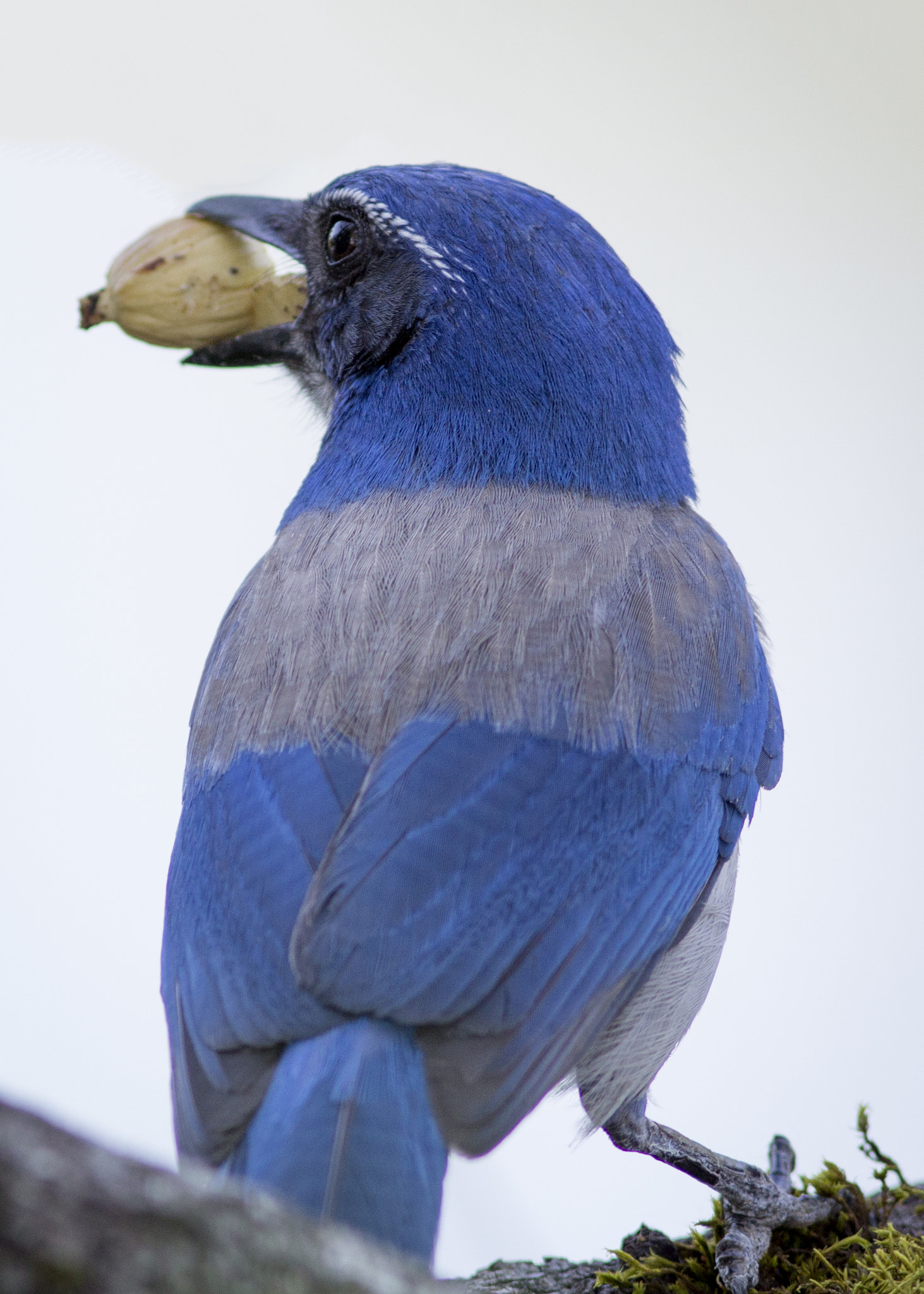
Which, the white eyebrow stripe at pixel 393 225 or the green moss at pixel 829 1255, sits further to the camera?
the white eyebrow stripe at pixel 393 225

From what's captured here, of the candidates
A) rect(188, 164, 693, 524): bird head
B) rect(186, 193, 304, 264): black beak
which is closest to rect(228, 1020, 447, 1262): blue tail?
rect(188, 164, 693, 524): bird head

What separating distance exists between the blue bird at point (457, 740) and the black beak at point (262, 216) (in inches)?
0.6

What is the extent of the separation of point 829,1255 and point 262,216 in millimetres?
2903

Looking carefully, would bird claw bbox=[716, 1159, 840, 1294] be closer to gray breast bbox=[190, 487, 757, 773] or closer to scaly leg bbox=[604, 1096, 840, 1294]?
scaly leg bbox=[604, 1096, 840, 1294]

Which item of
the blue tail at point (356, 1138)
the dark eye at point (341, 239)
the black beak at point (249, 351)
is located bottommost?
the blue tail at point (356, 1138)

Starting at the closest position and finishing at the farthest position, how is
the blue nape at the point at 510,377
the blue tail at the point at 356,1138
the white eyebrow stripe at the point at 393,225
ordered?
1. the blue tail at the point at 356,1138
2. the blue nape at the point at 510,377
3. the white eyebrow stripe at the point at 393,225

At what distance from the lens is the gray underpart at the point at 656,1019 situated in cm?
232

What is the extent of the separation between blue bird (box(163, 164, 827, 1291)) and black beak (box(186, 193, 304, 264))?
0.02 meters

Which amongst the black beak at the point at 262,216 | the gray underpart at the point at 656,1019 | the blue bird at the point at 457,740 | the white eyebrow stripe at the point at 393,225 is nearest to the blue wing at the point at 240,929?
the blue bird at the point at 457,740

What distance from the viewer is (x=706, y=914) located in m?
2.47

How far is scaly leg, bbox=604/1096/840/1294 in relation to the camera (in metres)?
2.45

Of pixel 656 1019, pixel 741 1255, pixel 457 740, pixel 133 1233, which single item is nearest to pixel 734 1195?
pixel 741 1255

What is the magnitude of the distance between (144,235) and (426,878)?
7.52 ft

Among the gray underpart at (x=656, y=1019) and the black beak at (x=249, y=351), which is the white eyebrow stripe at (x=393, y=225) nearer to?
the black beak at (x=249, y=351)
